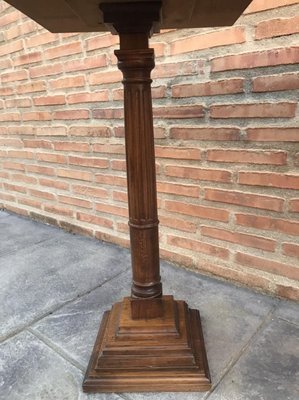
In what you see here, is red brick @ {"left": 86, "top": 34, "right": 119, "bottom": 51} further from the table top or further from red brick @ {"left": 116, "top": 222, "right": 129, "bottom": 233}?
red brick @ {"left": 116, "top": 222, "right": 129, "bottom": 233}

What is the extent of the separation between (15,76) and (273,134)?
1729mm

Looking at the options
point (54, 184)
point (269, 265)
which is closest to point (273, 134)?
point (269, 265)

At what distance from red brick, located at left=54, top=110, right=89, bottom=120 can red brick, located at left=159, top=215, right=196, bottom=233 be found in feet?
2.36

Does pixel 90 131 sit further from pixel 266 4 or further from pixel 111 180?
pixel 266 4

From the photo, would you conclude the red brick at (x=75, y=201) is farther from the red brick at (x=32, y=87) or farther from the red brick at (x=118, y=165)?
the red brick at (x=32, y=87)

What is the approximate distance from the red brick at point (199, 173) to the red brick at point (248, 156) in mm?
54

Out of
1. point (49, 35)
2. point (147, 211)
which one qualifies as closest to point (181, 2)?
point (147, 211)

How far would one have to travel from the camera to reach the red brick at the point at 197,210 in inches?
60.8

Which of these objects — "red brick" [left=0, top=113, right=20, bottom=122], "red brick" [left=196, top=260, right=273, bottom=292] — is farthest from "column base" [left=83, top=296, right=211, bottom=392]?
"red brick" [left=0, top=113, right=20, bottom=122]

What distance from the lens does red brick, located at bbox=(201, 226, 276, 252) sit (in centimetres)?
144

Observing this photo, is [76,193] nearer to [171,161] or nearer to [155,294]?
[171,161]

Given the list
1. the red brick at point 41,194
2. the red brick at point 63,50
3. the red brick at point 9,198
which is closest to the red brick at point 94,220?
the red brick at point 41,194

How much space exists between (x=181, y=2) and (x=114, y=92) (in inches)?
39.7

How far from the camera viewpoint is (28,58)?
2.14m
